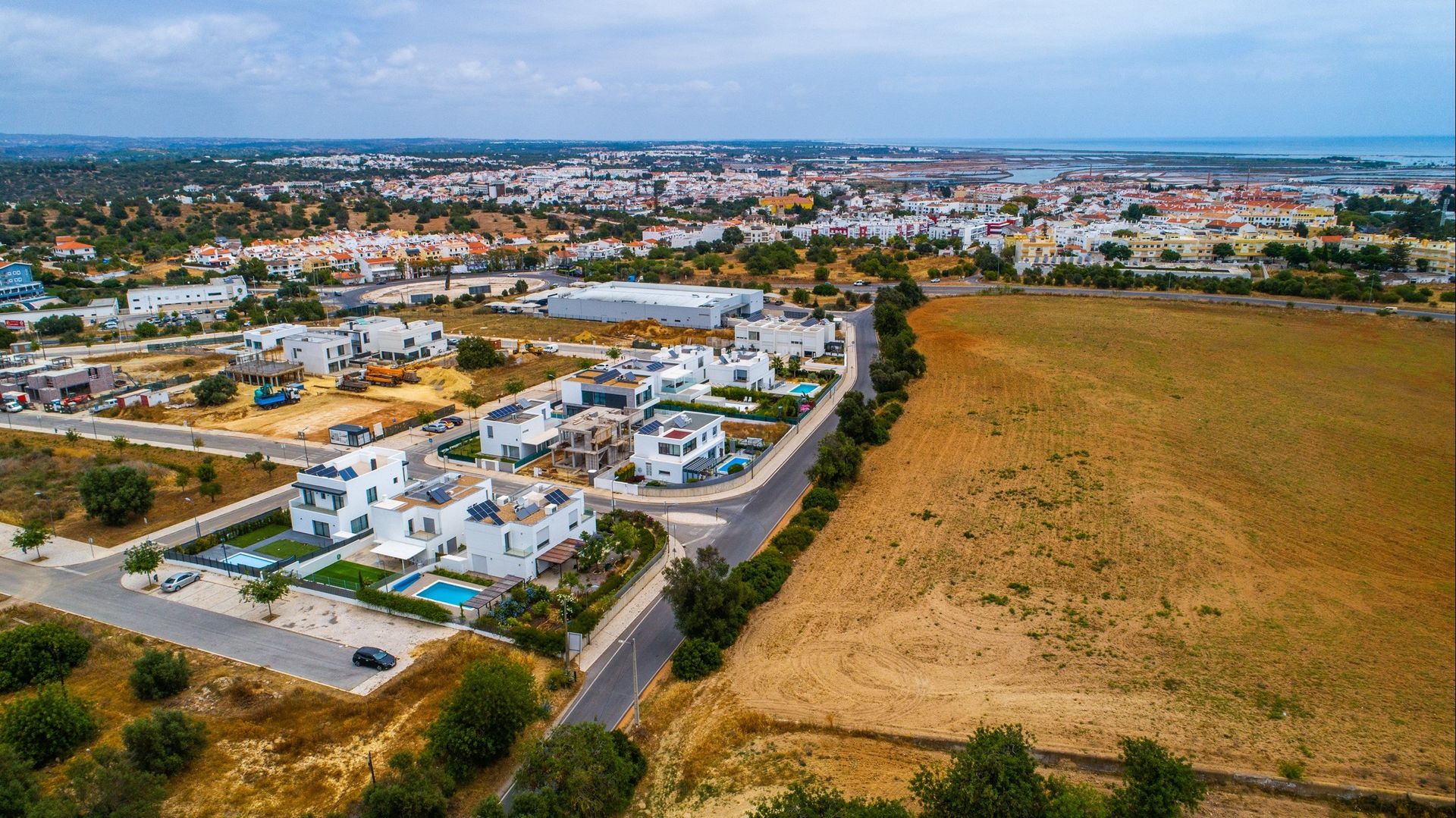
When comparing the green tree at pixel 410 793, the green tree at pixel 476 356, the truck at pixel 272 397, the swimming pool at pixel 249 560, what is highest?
the green tree at pixel 476 356

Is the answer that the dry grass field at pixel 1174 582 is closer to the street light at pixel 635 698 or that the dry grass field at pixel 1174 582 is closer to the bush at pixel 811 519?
the bush at pixel 811 519

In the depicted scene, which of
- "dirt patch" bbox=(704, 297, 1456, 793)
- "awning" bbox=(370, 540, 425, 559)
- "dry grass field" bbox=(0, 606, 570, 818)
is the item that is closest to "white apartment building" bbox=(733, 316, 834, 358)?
"dirt patch" bbox=(704, 297, 1456, 793)

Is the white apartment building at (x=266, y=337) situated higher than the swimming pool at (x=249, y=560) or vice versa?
the white apartment building at (x=266, y=337)

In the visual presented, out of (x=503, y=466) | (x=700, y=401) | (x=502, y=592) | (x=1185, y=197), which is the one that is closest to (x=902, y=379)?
(x=700, y=401)

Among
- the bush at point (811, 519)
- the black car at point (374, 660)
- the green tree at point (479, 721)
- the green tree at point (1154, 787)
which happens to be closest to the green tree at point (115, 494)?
the black car at point (374, 660)

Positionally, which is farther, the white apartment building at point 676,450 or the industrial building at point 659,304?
the industrial building at point 659,304

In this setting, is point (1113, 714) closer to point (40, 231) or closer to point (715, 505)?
point (715, 505)

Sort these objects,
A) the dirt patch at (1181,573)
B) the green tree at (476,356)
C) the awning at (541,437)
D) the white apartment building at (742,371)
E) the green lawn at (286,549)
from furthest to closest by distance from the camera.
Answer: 1. the green tree at (476,356)
2. the white apartment building at (742,371)
3. the awning at (541,437)
4. the green lawn at (286,549)
5. the dirt patch at (1181,573)

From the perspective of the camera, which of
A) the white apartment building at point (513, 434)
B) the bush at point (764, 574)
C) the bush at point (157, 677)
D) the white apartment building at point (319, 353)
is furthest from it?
the white apartment building at point (319, 353)
